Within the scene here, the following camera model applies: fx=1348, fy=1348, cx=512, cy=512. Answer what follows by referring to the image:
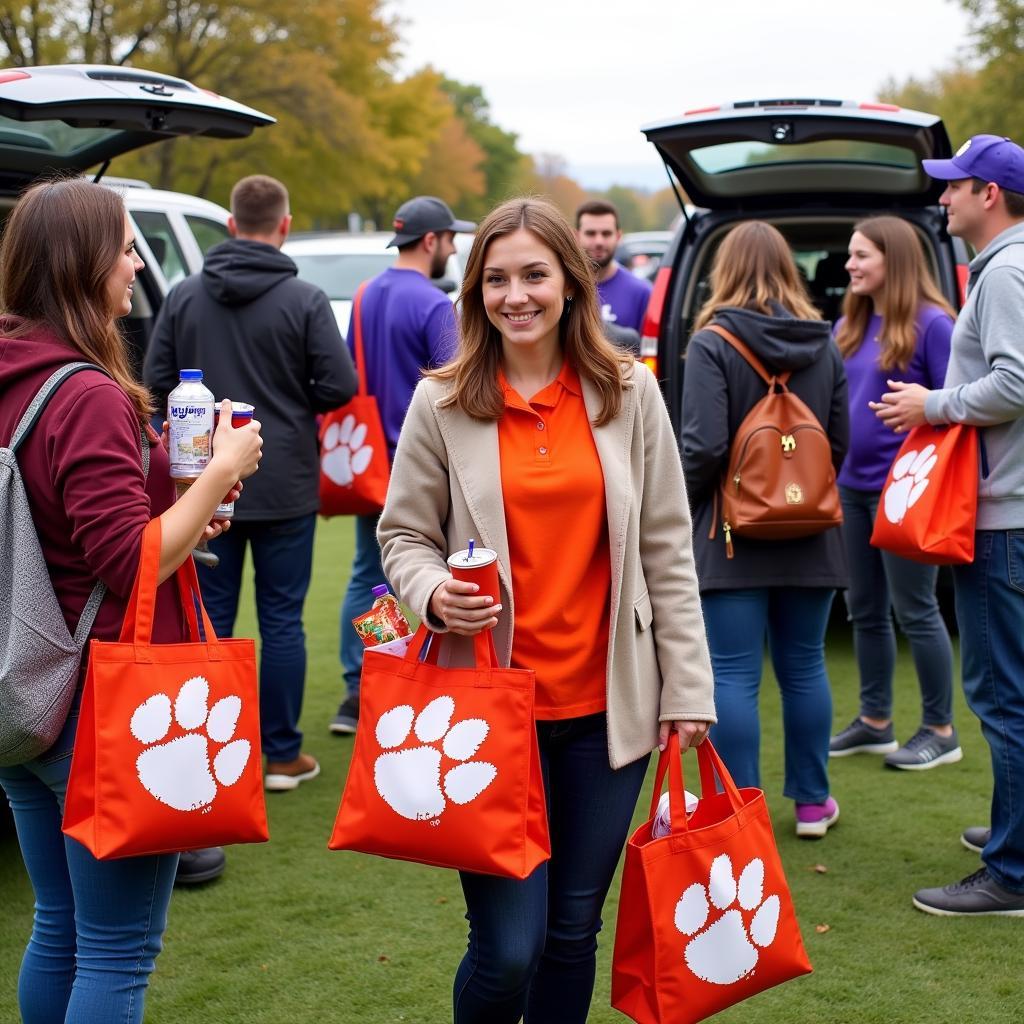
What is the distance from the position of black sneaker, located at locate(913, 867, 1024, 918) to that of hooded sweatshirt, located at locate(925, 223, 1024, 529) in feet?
3.48

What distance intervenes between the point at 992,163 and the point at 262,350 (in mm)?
2522

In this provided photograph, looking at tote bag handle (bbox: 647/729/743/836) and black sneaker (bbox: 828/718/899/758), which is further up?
tote bag handle (bbox: 647/729/743/836)

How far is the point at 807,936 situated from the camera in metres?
3.84

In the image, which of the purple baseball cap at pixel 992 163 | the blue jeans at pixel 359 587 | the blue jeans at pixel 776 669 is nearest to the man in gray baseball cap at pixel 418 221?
the blue jeans at pixel 359 587

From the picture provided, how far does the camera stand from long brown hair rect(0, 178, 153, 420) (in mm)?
2480


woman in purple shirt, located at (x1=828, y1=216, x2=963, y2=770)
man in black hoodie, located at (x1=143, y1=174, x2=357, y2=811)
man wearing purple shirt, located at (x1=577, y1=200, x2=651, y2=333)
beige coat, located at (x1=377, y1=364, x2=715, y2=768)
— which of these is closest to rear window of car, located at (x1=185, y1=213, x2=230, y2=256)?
man wearing purple shirt, located at (x1=577, y1=200, x2=651, y2=333)

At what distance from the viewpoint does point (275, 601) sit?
5.05 metres

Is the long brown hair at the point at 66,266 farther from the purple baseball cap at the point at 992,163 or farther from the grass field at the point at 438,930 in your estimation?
the purple baseball cap at the point at 992,163

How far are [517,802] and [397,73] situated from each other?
35.3 m

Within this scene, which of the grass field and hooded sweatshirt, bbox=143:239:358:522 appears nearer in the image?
the grass field

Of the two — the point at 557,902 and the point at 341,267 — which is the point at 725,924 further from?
the point at 341,267

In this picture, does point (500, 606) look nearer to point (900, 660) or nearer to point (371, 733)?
point (371, 733)

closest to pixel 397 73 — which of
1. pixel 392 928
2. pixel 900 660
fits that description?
pixel 900 660

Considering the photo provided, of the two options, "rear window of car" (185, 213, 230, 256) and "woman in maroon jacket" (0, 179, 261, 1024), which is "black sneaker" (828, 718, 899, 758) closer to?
"woman in maroon jacket" (0, 179, 261, 1024)
